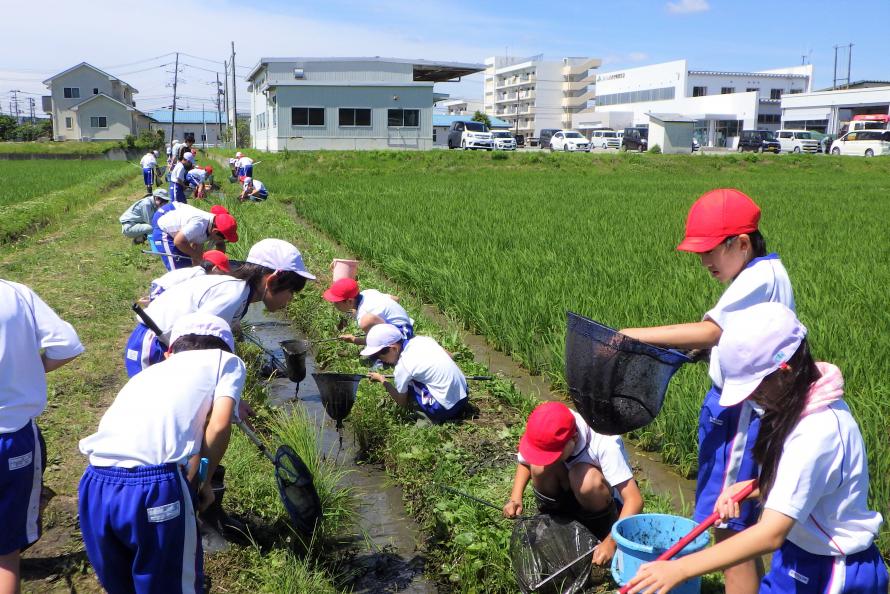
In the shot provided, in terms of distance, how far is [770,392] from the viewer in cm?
162

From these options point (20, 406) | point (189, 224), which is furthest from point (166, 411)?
point (189, 224)

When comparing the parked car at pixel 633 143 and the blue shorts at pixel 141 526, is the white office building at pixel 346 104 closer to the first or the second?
the parked car at pixel 633 143

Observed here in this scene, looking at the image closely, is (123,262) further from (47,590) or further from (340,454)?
(47,590)

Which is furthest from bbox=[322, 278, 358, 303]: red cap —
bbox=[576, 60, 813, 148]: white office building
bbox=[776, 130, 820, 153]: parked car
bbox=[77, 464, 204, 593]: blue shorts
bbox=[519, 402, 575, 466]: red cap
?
bbox=[576, 60, 813, 148]: white office building

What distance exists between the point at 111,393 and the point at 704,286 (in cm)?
451

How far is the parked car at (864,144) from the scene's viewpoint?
3045 cm

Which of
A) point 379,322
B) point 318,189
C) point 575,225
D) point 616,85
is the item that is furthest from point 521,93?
point 379,322

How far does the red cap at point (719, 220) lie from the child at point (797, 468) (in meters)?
0.57

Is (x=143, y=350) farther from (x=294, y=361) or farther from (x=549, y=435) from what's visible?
(x=549, y=435)

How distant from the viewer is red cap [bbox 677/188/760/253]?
7.09ft

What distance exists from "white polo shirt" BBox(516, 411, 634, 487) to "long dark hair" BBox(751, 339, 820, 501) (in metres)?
1.05

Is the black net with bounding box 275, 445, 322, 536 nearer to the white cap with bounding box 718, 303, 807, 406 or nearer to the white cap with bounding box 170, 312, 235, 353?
the white cap with bounding box 170, 312, 235, 353

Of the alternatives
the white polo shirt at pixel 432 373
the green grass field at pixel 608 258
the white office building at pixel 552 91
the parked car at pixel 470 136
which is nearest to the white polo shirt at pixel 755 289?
the green grass field at pixel 608 258

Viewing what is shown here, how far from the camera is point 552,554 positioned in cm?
258
